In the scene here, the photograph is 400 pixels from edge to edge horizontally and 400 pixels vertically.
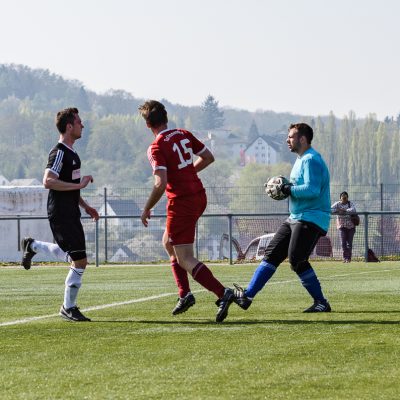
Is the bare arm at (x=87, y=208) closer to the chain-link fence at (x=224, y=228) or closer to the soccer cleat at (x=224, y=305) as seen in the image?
the soccer cleat at (x=224, y=305)

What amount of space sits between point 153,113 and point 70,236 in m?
1.25

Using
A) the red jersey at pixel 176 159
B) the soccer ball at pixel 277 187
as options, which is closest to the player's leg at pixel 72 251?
the red jersey at pixel 176 159

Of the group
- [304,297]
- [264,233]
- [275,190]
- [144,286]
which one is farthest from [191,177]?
[264,233]

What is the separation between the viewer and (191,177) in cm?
1093

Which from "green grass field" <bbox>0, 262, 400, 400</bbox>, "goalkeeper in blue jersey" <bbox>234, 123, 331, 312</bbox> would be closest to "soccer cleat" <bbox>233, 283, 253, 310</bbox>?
"goalkeeper in blue jersey" <bbox>234, 123, 331, 312</bbox>

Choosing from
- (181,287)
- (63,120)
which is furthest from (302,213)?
(63,120)

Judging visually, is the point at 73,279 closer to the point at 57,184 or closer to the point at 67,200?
the point at 67,200

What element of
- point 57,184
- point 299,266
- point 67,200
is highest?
point 57,184

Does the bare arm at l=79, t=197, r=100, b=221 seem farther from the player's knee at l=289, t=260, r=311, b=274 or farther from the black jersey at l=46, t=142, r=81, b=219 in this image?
the player's knee at l=289, t=260, r=311, b=274

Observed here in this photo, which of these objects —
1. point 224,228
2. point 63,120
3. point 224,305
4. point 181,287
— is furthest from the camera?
point 224,228

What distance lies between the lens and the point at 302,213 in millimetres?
11391

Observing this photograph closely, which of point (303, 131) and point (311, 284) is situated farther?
point (311, 284)

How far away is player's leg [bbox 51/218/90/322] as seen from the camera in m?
11.1

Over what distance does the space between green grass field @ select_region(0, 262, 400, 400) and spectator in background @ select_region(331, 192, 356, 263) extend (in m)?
14.0
